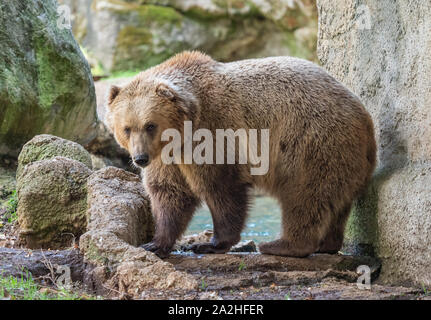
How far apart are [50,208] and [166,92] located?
155 cm

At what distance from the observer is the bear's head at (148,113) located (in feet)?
16.9

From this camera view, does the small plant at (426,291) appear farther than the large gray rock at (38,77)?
No

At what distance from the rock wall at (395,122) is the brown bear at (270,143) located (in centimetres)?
24

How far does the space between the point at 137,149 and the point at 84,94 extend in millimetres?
2959

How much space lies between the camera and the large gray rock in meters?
6.96

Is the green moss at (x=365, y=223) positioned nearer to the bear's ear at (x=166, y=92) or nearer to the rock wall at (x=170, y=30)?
the bear's ear at (x=166, y=92)

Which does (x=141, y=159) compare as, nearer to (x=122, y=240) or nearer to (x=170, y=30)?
(x=122, y=240)

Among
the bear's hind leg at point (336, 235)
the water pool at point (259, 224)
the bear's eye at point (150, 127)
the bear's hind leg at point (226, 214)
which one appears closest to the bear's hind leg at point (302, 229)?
the bear's hind leg at point (336, 235)

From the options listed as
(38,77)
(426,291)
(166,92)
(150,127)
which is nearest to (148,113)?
(150,127)

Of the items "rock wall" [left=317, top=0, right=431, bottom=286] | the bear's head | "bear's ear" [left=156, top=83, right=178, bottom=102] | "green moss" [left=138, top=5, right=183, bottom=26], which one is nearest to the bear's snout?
the bear's head

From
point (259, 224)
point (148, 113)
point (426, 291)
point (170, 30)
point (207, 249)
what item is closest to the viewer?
point (426, 291)

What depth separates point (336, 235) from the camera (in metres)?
5.63

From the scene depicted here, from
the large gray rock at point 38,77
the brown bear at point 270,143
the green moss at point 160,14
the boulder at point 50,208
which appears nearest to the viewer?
the brown bear at point 270,143

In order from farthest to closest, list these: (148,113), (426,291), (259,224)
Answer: (259,224) → (148,113) → (426,291)
